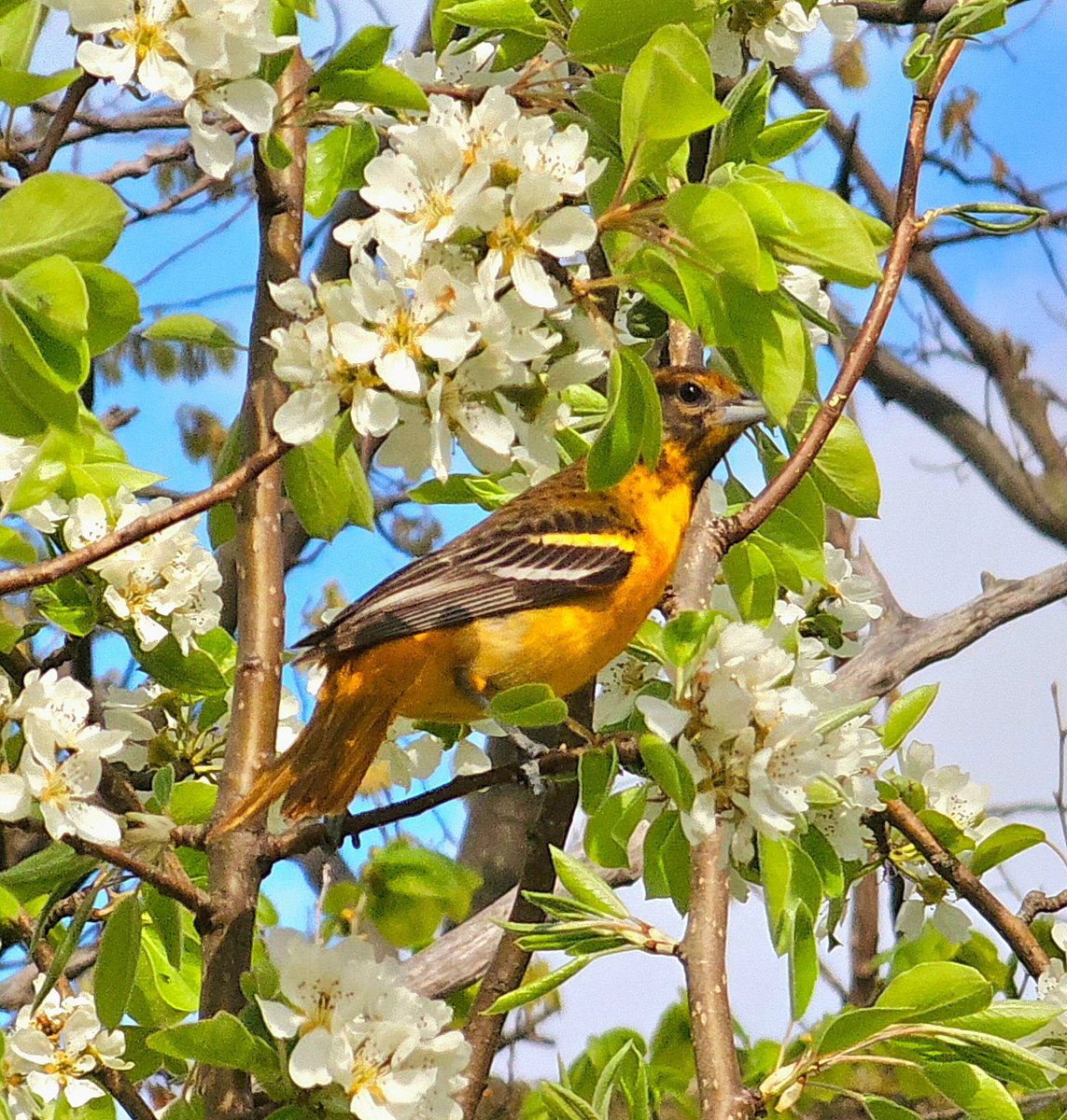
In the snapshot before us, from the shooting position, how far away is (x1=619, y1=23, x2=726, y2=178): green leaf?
1.70 meters

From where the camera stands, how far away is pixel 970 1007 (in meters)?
2.03

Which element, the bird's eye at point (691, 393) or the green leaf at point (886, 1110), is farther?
the bird's eye at point (691, 393)

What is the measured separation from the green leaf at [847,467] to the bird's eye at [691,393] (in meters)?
1.27

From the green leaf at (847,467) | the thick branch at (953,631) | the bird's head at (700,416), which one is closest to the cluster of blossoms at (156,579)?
the green leaf at (847,467)

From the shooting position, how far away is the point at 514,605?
3.45m

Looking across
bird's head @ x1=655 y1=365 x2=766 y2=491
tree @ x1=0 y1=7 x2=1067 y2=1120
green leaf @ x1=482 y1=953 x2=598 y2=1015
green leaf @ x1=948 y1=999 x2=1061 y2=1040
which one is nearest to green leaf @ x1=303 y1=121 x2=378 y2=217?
tree @ x1=0 y1=7 x2=1067 y2=1120

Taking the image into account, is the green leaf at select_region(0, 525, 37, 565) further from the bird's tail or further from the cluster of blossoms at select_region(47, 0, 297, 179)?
the cluster of blossoms at select_region(47, 0, 297, 179)

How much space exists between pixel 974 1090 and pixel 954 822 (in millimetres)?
1056

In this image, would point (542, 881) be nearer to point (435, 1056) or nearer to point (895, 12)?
point (435, 1056)

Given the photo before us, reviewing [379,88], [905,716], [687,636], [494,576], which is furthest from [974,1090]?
[494,576]

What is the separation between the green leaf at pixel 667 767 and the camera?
2.04 m

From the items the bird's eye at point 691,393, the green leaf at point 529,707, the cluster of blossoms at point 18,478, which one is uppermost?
the bird's eye at point 691,393

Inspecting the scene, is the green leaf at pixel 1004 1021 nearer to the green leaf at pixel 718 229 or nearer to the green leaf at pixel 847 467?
the green leaf at pixel 847 467

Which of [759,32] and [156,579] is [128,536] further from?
[759,32]
